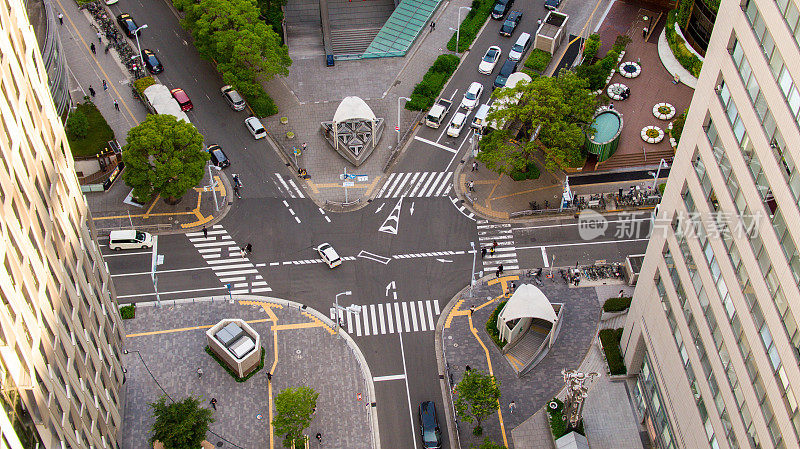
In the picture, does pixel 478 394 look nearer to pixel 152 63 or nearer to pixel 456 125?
pixel 456 125

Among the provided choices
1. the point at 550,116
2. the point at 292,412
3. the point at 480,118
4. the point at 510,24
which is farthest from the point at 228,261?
the point at 510,24

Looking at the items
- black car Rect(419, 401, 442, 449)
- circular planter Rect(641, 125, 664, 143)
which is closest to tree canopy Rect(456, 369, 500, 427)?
black car Rect(419, 401, 442, 449)

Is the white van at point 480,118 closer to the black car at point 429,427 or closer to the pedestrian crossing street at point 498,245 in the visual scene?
the pedestrian crossing street at point 498,245

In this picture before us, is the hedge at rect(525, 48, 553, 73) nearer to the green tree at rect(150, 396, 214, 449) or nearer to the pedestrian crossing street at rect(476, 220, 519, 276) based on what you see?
the pedestrian crossing street at rect(476, 220, 519, 276)

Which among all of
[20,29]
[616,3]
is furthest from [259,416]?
[616,3]

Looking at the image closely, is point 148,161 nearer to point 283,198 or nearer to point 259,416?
point 283,198

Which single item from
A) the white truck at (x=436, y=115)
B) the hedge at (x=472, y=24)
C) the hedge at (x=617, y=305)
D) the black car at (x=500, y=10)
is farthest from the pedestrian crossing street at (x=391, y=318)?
the black car at (x=500, y=10)
